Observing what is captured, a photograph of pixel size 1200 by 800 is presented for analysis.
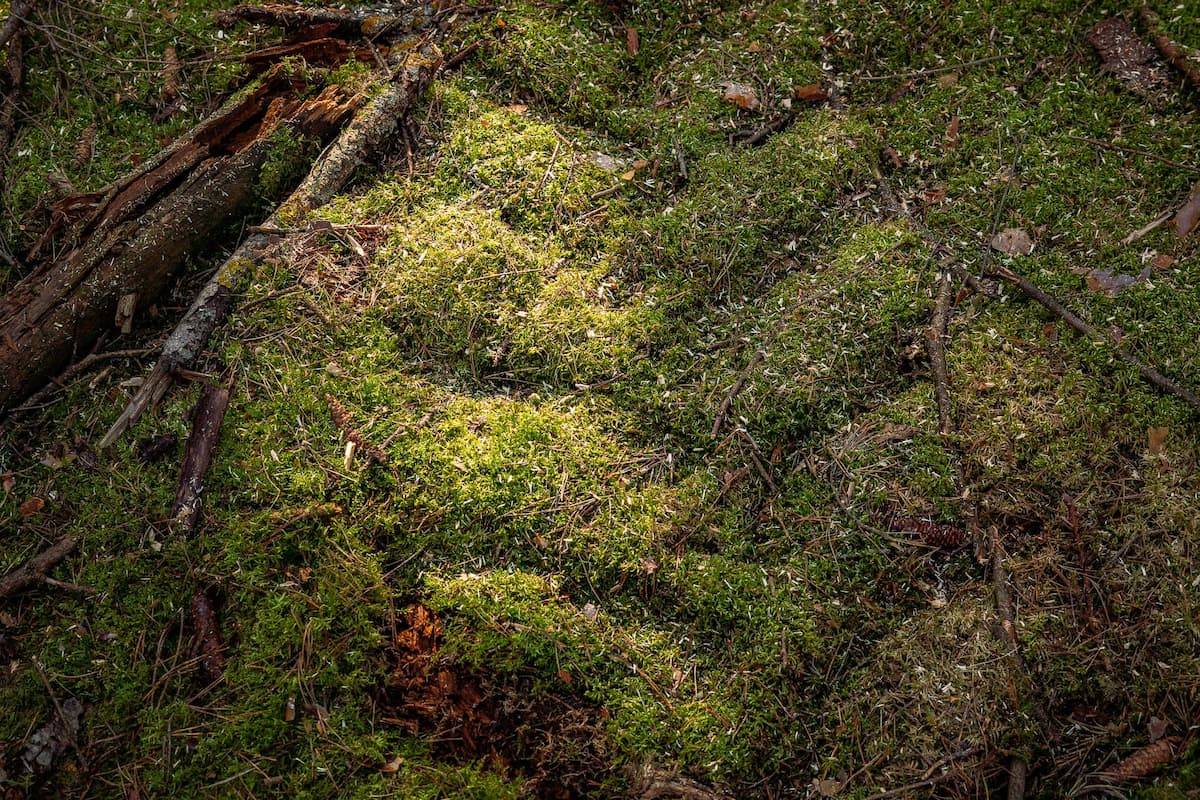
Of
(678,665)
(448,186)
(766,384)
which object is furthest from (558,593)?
(448,186)

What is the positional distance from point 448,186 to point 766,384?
218cm

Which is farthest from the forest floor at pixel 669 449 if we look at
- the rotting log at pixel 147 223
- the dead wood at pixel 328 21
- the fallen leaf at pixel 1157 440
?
the dead wood at pixel 328 21

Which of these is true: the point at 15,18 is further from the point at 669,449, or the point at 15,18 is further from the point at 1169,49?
the point at 1169,49

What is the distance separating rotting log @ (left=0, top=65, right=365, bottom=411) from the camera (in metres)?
3.61

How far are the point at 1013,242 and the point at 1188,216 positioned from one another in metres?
0.89

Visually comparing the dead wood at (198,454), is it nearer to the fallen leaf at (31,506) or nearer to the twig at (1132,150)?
the fallen leaf at (31,506)

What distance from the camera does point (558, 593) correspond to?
3.20 m

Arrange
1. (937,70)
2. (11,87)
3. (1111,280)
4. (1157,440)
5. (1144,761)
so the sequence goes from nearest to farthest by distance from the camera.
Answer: (1144,761) → (1157,440) → (1111,280) → (937,70) → (11,87)

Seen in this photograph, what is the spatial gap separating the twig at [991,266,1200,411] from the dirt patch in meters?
3.06

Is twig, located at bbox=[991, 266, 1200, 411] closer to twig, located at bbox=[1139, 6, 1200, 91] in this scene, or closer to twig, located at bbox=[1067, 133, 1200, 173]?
twig, located at bbox=[1067, 133, 1200, 173]

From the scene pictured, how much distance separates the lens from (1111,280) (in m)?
3.66

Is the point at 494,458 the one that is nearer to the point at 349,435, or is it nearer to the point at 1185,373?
the point at 349,435

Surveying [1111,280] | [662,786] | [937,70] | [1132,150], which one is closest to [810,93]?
[937,70]

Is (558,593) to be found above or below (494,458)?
below
